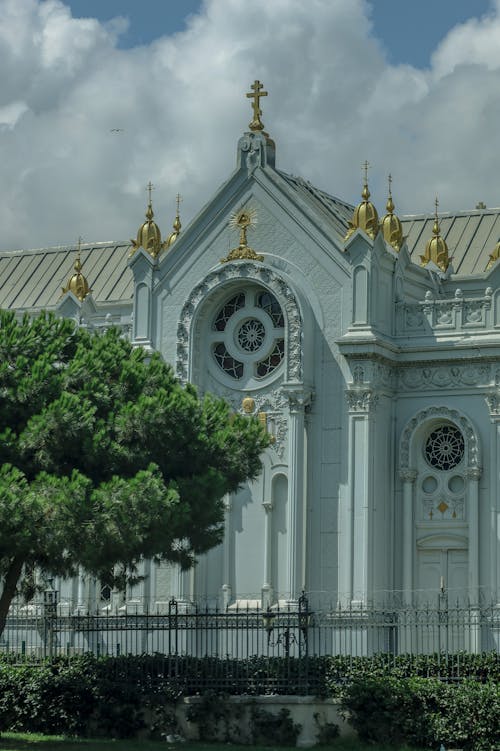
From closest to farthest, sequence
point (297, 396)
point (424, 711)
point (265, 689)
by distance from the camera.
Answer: point (424, 711) → point (265, 689) → point (297, 396)

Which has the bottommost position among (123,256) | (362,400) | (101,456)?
(101,456)

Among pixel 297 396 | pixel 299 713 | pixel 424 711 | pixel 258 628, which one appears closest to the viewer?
pixel 424 711

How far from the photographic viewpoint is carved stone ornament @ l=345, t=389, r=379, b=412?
52.1 m

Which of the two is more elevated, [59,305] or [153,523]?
[59,305]

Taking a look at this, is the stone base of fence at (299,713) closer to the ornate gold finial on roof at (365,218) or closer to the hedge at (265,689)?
the hedge at (265,689)

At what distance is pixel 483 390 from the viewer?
170ft

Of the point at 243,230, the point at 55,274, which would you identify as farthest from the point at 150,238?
the point at 55,274

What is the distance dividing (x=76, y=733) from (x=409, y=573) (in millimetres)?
14822

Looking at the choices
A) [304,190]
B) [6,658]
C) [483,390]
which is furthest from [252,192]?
[6,658]

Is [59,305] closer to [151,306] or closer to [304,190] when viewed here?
[151,306]

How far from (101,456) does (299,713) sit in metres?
7.33

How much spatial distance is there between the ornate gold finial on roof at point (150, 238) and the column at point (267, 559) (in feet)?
31.2

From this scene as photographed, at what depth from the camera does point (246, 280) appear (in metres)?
54.4

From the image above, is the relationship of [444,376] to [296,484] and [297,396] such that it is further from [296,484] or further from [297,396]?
[296,484]
